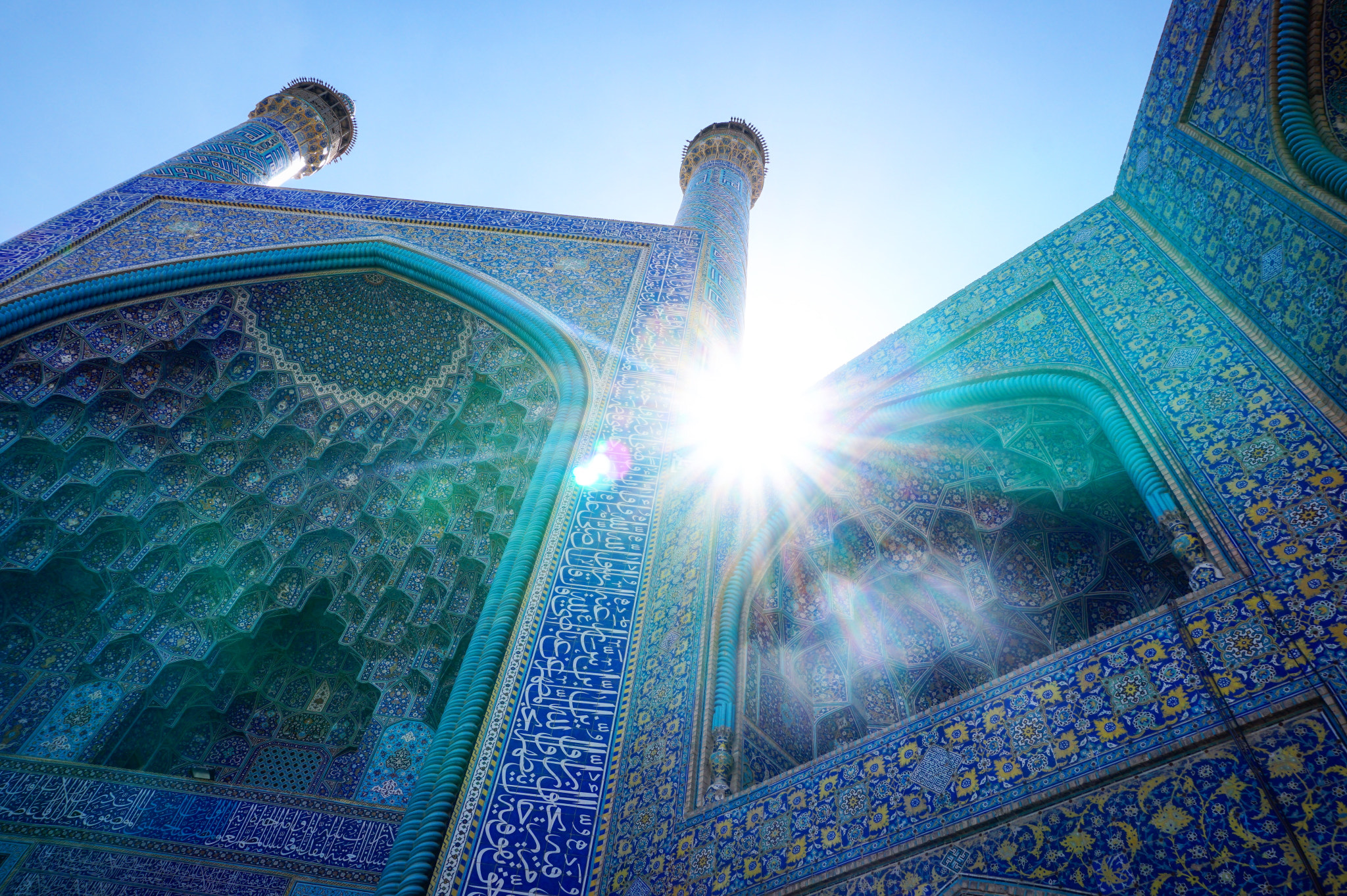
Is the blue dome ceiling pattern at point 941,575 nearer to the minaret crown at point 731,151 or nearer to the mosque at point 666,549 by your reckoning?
the mosque at point 666,549

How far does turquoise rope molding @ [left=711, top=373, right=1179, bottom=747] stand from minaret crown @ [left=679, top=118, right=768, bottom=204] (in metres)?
6.00

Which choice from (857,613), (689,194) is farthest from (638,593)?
(689,194)

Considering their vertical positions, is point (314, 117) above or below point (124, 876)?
above

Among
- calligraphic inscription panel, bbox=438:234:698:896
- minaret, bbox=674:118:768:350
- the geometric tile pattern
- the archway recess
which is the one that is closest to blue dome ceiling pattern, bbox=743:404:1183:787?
the archway recess

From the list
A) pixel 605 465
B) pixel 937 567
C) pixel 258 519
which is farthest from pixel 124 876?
pixel 937 567

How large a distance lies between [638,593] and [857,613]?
1329mm

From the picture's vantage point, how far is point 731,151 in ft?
30.2

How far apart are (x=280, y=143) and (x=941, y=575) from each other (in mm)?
7753

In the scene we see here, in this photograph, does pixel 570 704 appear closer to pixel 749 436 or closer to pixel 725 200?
pixel 749 436

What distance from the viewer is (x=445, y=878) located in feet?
8.30

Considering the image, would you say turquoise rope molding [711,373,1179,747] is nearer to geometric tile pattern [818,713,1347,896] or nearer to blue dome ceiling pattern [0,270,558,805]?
geometric tile pattern [818,713,1347,896]

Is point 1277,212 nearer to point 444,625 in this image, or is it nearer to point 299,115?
point 444,625

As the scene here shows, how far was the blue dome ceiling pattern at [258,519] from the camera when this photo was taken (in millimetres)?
5074

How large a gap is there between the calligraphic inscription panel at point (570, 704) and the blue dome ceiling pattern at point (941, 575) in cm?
66
